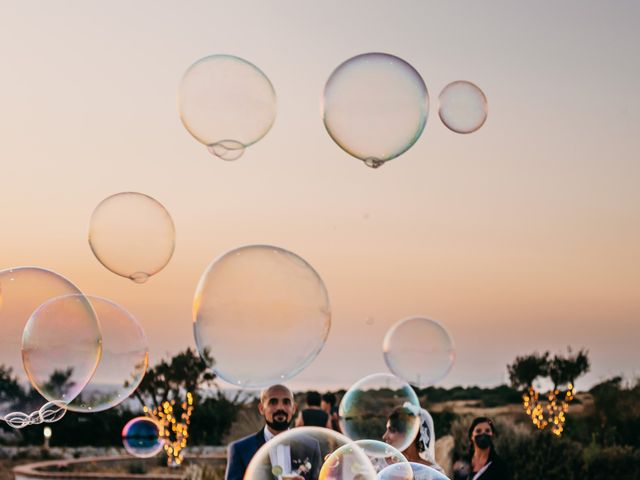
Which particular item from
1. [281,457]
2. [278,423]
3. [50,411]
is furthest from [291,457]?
[50,411]

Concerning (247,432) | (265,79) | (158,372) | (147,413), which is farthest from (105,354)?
(158,372)

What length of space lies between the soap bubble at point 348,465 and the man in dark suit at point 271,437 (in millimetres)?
80

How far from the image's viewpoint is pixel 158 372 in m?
25.3

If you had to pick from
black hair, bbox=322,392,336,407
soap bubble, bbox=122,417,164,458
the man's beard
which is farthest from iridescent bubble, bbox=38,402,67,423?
soap bubble, bbox=122,417,164,458

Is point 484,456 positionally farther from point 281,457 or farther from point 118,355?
point 118,355

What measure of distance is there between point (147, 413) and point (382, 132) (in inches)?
646

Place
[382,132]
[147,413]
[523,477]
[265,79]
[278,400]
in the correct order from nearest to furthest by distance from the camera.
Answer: [278,400], [382,132], [265,79], [523,477], [147,413]

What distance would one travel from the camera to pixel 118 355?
8.83 metres

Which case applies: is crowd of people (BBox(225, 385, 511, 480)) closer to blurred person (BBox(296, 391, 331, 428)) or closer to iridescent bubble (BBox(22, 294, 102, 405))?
blurred person (BBox(296, 391, 331, 428))

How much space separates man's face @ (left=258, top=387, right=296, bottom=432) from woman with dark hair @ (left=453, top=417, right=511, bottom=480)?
1.84 m

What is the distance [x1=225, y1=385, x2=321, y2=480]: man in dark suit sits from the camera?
5.39m

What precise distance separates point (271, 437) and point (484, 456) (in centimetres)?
194

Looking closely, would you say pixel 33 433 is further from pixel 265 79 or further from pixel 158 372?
pixel 265 79

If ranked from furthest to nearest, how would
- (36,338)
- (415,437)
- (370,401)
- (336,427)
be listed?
(336,427) < (370,401) < (36,338) < (415,437)
